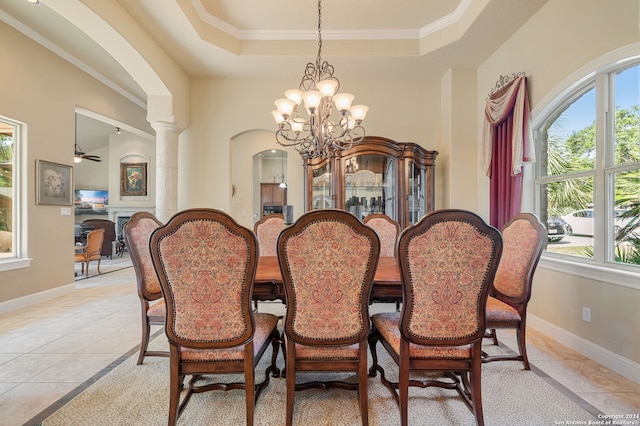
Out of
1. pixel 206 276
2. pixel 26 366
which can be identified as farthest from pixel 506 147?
pixel 26 366

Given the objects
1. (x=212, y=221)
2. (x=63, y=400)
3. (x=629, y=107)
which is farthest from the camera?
(x=629, y=107)

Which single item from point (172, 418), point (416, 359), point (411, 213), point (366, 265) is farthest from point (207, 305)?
point (411, 213)

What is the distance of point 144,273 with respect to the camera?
2.02m

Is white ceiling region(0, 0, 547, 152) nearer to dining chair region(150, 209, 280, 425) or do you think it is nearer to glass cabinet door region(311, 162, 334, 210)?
glass cabinet door region(311, 162, 334, 210)

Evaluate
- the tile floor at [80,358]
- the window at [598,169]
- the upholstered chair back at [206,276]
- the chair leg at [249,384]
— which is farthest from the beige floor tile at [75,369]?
Answer: the window at [598,169]

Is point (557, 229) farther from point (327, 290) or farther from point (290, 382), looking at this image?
point (290, 382)

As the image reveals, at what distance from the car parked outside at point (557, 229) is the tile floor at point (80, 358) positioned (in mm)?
898

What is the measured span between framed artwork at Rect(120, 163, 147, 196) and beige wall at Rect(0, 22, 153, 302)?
392 centimetres

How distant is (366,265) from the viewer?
1.34 metres

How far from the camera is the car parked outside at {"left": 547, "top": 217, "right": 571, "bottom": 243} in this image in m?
2.68

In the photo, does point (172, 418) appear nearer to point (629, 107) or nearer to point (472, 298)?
point (472, 298)

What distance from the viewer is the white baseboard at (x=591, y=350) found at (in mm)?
1930

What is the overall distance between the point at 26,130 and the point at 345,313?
14.0ft

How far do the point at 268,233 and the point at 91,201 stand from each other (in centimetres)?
837
